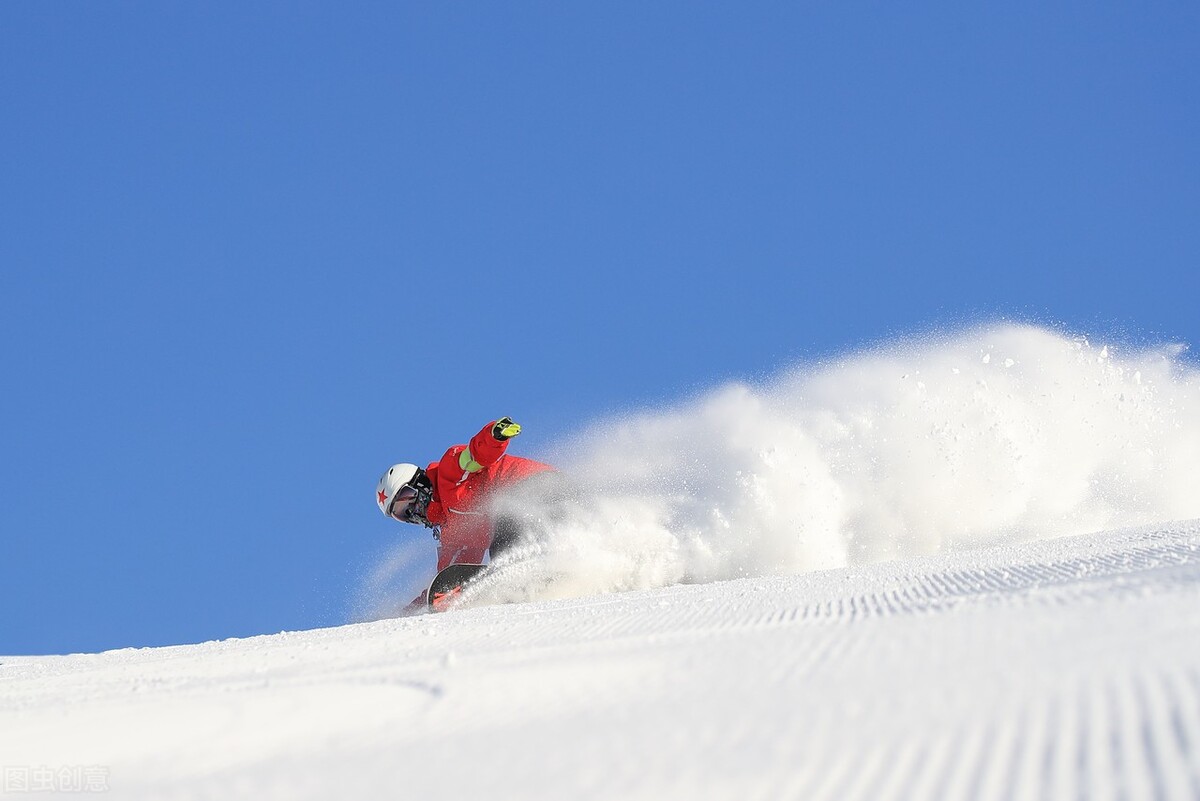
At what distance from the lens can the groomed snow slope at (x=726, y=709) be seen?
1.84m

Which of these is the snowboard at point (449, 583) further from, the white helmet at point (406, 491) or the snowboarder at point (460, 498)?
the white helmet at point (406, 491)

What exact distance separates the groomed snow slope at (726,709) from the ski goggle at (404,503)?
554 cm

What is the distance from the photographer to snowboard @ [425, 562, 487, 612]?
28.7ft

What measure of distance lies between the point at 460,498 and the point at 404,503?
1.89 feet

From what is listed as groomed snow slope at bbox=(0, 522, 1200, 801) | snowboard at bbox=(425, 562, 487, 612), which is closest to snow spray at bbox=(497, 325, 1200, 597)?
snowboard at bbox=(425, 562, 487, 612)

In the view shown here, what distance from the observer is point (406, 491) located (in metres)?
9.78

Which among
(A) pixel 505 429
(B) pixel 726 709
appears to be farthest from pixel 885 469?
(B) pixel 726 709

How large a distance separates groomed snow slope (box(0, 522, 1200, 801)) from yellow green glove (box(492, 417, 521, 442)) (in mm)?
4910

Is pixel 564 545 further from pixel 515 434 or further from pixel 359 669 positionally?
pixel 359 669

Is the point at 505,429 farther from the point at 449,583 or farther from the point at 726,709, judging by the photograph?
the point at 726,709

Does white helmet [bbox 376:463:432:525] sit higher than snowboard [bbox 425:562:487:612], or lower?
higher

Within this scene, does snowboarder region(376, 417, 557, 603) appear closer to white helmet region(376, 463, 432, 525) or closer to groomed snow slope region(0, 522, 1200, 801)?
white helmet region(376, 463, 432, 525)

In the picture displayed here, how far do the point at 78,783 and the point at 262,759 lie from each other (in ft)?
1.44

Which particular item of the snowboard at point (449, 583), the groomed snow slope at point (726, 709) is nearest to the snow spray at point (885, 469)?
the snowboard at point (449, 583)
